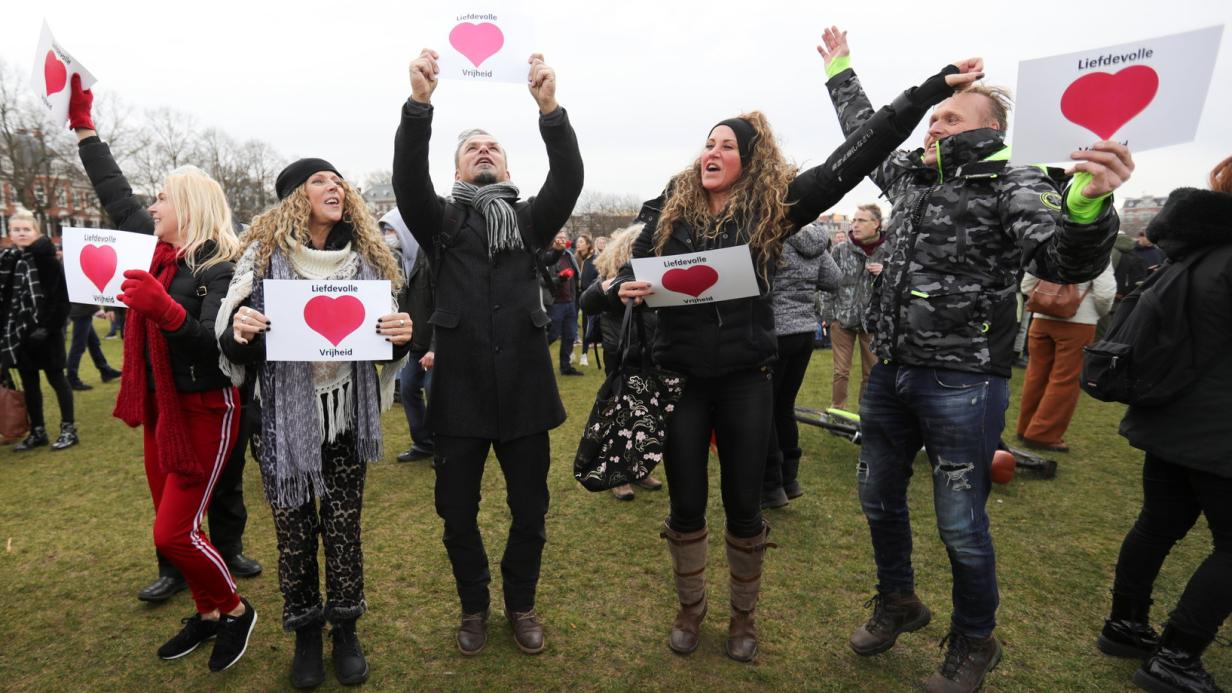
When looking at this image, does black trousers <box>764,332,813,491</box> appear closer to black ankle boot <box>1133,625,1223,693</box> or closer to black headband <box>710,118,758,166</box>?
black headband <box>710,118,758,166</box>

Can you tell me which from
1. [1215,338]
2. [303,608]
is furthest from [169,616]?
A: [1215,338]

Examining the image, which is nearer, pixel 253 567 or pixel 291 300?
pixel 291 300

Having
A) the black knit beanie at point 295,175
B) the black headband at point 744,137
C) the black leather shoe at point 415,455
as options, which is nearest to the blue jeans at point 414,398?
the black leather shoe at point 415,455

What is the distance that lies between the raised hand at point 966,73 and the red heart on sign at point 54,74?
3881mm

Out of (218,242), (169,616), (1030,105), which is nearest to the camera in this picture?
(1030,105)

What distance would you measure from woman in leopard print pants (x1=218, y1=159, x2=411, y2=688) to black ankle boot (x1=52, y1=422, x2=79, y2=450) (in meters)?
5.05

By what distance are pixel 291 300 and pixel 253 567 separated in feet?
6.73

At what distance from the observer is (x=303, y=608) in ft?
8.71

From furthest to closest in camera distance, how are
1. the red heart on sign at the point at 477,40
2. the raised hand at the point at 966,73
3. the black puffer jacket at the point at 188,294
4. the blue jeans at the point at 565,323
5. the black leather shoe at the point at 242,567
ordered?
the blue jeans at the point at 565,323, the black leather shoe at the point at 242,567, the black puffer jacket at the point at 188,294, the red heart on sign at the point at 477,40, the raised hand at the point at 966,73

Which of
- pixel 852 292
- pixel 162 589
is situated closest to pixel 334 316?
pixel 162 589

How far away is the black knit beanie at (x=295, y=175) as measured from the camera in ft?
8.34

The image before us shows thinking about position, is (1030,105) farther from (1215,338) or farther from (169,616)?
(169,616)

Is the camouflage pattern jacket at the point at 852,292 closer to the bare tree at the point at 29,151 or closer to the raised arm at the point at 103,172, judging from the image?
the raised arm at the point at 103,172

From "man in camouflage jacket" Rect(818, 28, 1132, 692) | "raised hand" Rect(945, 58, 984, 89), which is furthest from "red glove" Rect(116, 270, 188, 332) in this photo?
"raised hand" Rect(945, 58, 984, 89)
